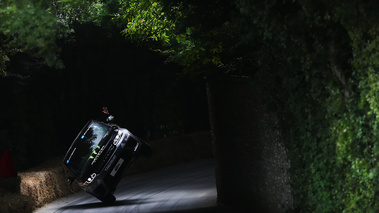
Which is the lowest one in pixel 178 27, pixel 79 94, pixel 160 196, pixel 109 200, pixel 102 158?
pixel 160 196

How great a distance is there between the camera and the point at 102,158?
19078mm

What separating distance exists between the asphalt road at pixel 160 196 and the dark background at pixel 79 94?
4.90 m

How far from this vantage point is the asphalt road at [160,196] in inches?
710

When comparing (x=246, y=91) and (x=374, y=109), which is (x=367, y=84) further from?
(x=246, y=91)

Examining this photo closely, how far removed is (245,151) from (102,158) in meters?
5.48

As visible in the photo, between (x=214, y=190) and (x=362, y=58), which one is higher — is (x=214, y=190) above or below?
below

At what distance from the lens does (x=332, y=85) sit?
28.4 ft

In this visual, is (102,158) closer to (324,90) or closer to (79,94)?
(324,90)

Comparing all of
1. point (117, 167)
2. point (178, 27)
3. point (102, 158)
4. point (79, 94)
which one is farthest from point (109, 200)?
point (79, 94)

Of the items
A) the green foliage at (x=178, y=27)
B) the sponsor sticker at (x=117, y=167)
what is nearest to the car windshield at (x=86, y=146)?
the sponsor sticker at (x=117, y=167)

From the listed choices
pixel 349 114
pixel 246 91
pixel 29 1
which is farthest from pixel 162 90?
pixel 349 114

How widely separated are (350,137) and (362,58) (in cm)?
101

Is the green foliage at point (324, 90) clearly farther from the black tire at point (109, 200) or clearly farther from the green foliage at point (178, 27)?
the black tire at point (109, 200)

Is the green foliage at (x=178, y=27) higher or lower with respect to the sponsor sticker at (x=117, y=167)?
higher
